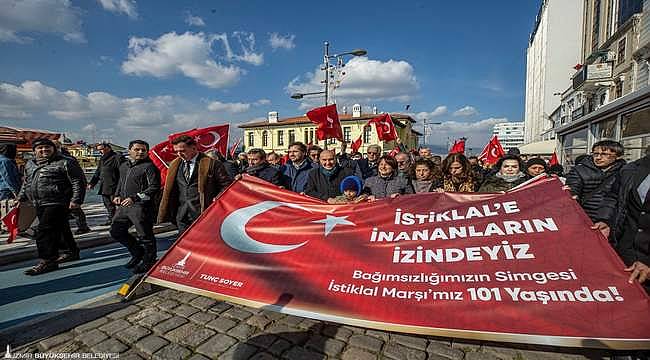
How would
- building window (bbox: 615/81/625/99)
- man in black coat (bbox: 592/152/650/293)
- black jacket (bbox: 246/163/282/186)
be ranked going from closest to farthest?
man in black coat (bbox: 592/152/650/293) → black jacket (bbox: 246/163/282/186) → building window (bbox: 615/81/625/99)

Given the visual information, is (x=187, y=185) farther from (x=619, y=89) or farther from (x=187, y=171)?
(x=619, y=89)

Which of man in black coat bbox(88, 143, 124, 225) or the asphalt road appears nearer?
the asphalt road

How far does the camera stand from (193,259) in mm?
2955

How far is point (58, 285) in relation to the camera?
376cm

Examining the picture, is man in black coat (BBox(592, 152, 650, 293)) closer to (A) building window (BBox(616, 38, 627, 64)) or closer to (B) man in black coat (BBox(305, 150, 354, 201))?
(B) man in black coat (BBox(305, 150, 354, 201))

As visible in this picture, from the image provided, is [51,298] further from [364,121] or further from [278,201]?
[364,121]

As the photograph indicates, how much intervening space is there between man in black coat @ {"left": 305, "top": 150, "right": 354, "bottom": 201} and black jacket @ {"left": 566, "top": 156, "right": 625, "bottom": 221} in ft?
10.2

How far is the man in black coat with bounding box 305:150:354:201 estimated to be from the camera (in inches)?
178

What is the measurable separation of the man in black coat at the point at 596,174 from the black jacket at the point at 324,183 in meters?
3.13

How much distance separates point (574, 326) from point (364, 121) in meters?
46.0

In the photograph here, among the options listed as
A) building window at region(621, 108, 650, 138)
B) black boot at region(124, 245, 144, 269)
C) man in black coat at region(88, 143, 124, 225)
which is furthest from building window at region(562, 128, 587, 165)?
man in black coat at region(88, 143, 124, 225)

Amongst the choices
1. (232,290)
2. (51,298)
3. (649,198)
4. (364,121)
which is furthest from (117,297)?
(364,121)

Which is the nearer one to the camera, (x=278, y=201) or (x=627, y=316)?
(x=627, y=316)

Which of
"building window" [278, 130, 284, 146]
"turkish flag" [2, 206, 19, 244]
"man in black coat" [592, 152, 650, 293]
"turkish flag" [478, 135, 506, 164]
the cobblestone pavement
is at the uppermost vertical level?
"building window" [278, 130, 284, 146]
